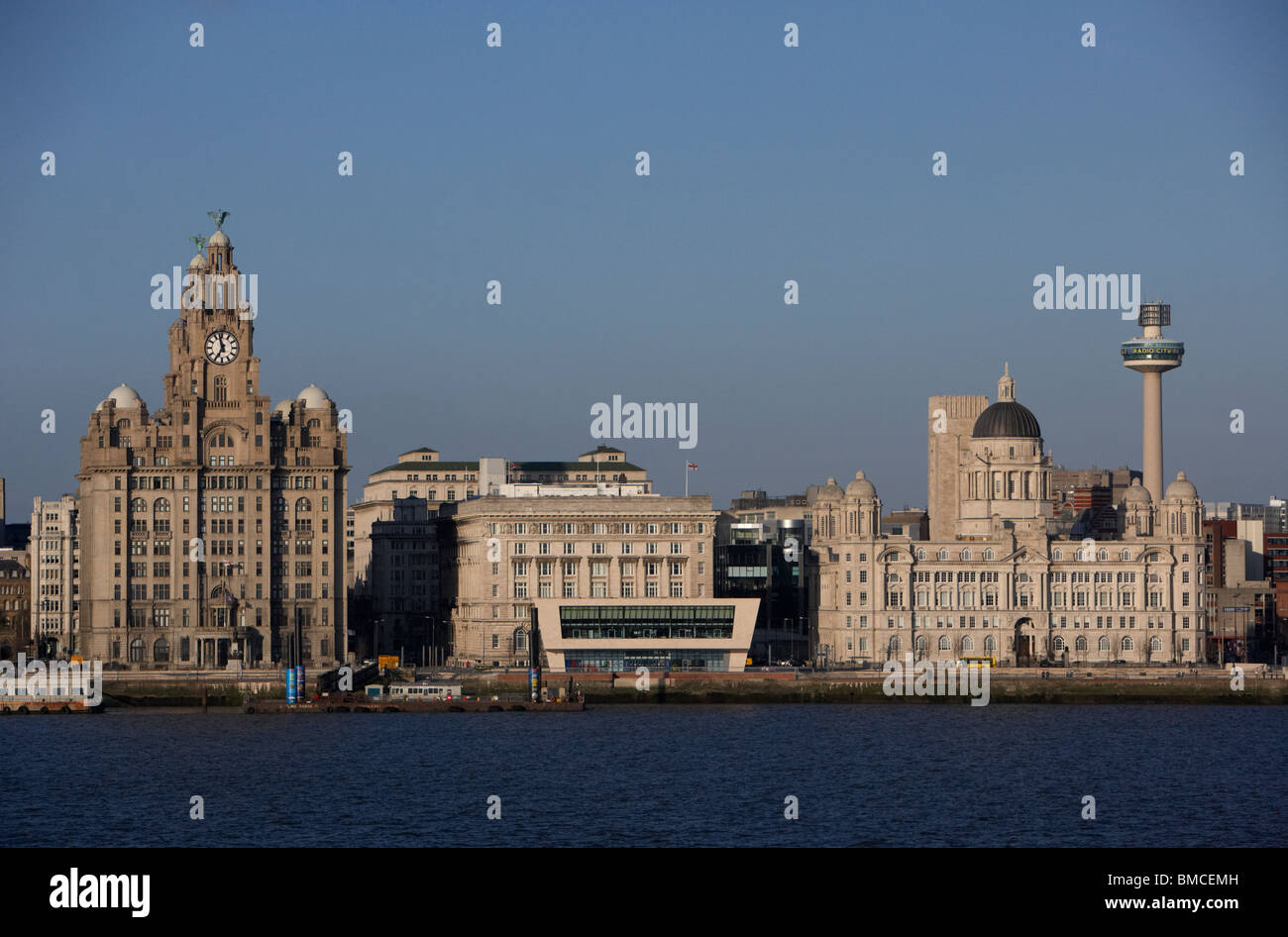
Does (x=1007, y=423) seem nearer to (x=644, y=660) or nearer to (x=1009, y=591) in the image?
(x=1009, y=591)

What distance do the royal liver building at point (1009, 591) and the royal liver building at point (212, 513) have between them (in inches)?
1526

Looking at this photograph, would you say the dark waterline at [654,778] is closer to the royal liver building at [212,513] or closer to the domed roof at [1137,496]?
the royal liver building at [212,513]

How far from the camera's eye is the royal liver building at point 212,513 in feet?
500

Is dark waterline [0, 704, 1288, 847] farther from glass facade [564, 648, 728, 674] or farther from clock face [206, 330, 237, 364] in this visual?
clock face [206, 330, 237, 364]

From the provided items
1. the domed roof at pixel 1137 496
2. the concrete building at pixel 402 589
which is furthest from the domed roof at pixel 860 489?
the concrete building at pixel 402 589

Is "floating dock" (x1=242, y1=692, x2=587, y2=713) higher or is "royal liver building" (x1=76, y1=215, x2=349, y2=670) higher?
"royal liver building" (x1=76, y1=215, x2=349, y2=670)

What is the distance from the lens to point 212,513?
15400 centimetres

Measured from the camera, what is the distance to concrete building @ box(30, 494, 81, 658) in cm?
18712

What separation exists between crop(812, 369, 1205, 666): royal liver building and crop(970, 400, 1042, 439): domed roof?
8.69m

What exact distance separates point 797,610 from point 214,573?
170 ft

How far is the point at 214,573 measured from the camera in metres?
154

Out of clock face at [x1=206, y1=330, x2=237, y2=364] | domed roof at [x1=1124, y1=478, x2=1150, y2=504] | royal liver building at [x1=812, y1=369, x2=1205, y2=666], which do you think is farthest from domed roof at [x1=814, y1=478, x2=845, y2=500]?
clock face at [x1=206, y1=330, x2=237, y2=364]
